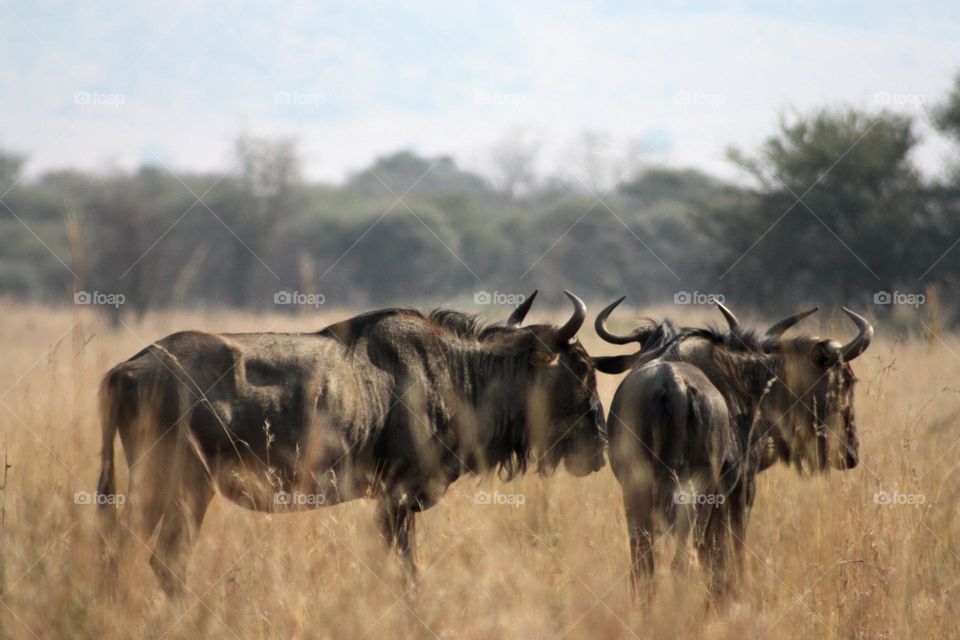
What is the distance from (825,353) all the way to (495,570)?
7.32 feet

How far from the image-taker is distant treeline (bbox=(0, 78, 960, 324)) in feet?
66.6

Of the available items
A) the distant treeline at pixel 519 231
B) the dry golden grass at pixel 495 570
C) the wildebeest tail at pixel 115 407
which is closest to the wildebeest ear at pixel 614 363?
the dry golden grass at pixel 495 570

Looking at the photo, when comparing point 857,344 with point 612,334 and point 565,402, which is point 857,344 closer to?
point 612,334

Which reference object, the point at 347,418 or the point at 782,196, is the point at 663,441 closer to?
the point at 347,418

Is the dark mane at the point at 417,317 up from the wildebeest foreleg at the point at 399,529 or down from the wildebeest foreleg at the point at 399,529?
up

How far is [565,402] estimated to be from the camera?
5.97 metres

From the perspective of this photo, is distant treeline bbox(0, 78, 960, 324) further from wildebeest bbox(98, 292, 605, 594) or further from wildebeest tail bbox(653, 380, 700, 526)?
wildebeest tail bbox(653, 380, 700, 526)

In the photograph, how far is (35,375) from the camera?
33.5 feet

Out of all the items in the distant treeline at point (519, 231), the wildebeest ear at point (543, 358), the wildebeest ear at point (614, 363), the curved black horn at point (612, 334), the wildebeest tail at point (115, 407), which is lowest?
the wildebeest tail at point (115, 407)

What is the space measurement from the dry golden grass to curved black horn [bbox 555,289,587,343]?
3.12 ft

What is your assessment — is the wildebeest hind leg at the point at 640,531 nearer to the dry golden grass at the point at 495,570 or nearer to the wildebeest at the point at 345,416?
the dry golden grass at the point at 495,570

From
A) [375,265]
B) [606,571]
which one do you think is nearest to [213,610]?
[606,571]

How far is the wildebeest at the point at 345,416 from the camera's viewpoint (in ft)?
15.9

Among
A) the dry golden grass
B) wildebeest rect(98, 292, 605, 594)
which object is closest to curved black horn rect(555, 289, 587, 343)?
wildebeest rect(98, 292, 605, 594)
